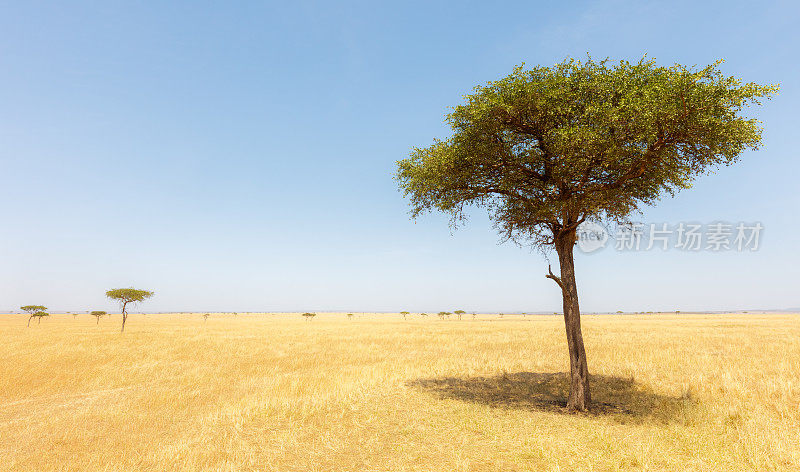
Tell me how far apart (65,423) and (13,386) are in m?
10.7

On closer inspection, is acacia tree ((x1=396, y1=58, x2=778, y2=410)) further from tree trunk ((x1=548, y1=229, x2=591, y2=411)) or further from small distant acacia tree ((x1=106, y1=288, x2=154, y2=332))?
small distant acacia tree ((x1=106, y1=288, x2=154, y2=332))

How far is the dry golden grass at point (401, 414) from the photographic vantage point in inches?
394

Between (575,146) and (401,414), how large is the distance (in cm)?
1202

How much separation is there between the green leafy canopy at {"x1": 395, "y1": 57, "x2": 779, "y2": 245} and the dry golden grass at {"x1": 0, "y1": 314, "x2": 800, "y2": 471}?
8.04m

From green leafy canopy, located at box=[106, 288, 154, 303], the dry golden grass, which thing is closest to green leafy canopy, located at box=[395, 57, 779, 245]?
the dry golden grass

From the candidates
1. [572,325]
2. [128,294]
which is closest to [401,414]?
[572,325]

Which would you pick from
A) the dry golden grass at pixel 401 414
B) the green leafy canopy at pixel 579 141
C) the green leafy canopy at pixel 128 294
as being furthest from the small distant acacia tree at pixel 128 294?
the green leafy canopy at pixel 579 141

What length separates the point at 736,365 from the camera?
74.5 ft

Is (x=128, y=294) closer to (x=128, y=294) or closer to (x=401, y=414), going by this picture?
(x=128, y=294)

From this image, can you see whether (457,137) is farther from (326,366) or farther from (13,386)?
(13,386)

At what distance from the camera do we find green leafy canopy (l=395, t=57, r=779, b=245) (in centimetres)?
1155

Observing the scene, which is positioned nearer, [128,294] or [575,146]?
[575,146]

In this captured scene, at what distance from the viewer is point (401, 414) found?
1406 centimetres

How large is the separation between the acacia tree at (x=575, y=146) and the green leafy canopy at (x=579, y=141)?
4 cm
